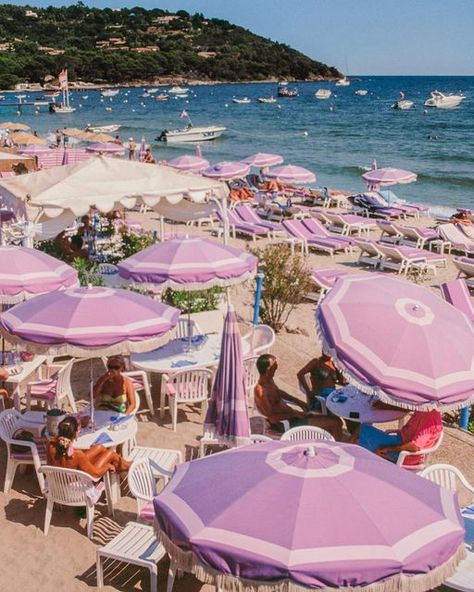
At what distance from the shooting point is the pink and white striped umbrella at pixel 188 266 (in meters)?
7.48

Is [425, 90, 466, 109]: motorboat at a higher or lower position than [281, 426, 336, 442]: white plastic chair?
higher

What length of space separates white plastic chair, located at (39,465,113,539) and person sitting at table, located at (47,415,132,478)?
0.09m

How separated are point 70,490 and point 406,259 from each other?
10475 millimetres

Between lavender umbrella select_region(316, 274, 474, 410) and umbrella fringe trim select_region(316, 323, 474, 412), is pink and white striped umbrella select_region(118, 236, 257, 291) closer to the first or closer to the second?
lavender umbrella select_region(316, 274, 474, 410)

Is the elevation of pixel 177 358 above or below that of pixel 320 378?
below

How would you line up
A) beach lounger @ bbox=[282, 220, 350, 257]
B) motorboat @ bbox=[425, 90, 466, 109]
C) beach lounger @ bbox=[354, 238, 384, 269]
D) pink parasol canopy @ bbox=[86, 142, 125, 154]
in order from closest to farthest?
beach lounger @ bbox=[354, 238, 384, 269] → beach lounger @ bbox=[282, 220, 350, 257] → pink parasol canopy @ bbox=[86, 142, 125, 154] → motorboat @ bbox=[425, 90, 466, 109]

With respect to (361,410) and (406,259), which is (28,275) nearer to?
(361,410)

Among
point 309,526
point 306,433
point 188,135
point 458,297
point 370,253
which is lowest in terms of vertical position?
point 188,135

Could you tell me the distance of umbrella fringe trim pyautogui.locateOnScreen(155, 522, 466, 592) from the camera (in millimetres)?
2984

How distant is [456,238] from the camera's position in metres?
15.8

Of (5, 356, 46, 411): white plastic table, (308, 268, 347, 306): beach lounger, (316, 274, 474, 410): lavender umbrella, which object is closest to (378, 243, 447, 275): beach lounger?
(308, 268, 347, 306): beach lounger

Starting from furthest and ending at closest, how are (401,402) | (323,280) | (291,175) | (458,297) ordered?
(291,175) < (323,280) < (458,297) < (401,402)

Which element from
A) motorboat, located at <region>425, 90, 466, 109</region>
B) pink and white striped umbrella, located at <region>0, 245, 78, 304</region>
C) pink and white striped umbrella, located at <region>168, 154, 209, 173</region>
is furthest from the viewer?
motorboat, located at <region>425, 90, 466, 109</region>

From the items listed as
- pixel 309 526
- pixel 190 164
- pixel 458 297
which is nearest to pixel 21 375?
pixel 309 526
